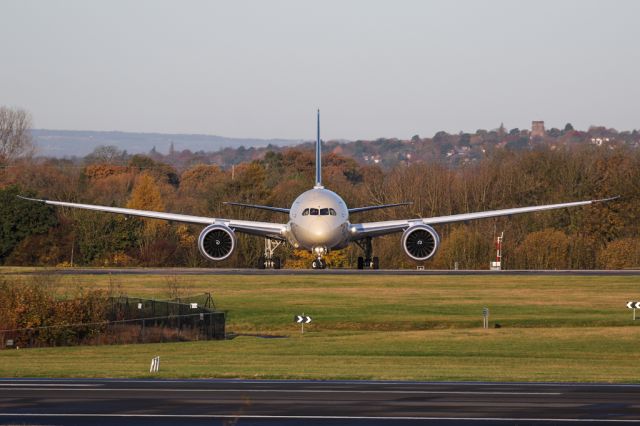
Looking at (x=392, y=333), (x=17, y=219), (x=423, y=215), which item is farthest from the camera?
(x=423, y=215)

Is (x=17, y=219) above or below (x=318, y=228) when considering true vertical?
above

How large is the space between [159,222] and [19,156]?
67.7 m

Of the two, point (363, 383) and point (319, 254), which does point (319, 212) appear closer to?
point (319, 254)

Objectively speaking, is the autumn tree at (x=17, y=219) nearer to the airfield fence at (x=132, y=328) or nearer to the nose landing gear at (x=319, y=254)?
the nose landing gear at (x=319, y=254)

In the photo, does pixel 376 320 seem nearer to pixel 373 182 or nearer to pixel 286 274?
pixel 286 274

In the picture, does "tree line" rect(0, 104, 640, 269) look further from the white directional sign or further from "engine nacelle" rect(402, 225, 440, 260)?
the white directional sign

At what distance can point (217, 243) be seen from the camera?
6850 centimetres

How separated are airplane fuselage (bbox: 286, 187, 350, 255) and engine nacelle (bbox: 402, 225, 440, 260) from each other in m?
3.44

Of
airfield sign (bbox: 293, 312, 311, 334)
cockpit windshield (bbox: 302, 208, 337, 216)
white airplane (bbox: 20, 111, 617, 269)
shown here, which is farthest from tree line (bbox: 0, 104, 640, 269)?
airfield sign (bbox: 293, 312, 311, 334)

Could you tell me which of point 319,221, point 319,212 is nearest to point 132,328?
point 319,221

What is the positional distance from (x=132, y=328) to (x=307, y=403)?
23.4m

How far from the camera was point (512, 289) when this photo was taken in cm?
6138

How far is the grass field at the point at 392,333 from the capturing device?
32469 millimetres

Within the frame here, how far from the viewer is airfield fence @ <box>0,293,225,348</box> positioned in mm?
44562
